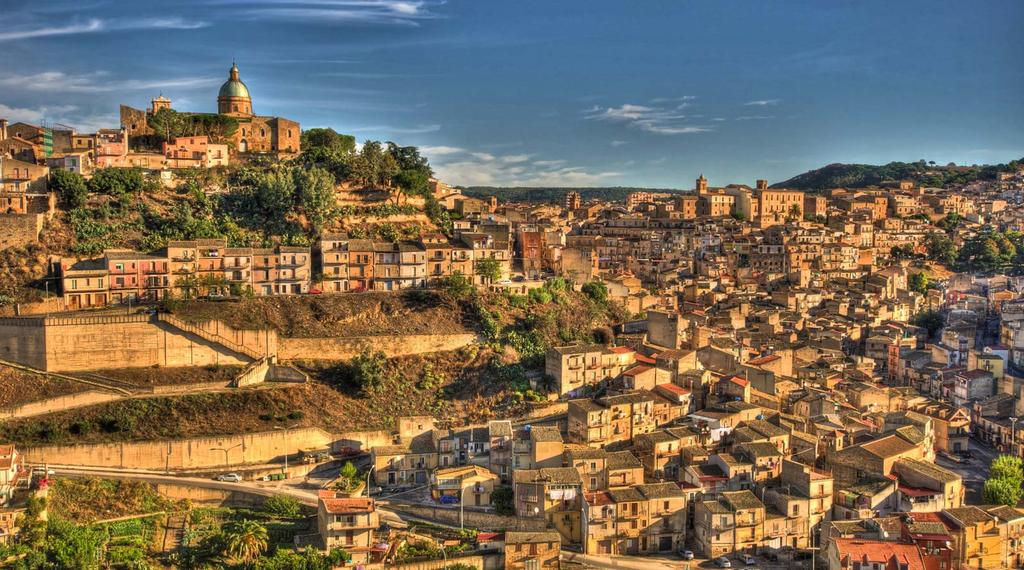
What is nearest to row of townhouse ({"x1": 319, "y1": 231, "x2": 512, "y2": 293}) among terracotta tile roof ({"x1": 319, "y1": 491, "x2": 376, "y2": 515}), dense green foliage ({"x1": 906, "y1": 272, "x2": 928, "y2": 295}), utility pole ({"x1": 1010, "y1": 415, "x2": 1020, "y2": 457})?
terracotta tile roof ({"x1": 319, "y1": 491, "x2": 376, "y2": 515})

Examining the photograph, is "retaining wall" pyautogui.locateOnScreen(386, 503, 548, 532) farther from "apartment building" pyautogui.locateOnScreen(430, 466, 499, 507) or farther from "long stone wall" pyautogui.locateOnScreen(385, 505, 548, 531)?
"apartment building" pyautogui.locateOnScreen(430, 466, 499, 507)

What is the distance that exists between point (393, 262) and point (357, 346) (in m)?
5.14

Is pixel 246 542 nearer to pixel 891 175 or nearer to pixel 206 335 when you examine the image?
pixel 206 335

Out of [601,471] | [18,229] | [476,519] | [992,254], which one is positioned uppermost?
[18,229]

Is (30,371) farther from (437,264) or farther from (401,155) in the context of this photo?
(401,155)

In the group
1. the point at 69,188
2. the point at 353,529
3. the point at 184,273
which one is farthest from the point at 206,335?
the point at 353,529

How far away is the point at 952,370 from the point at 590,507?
826 inches

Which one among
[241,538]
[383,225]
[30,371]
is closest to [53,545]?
[241,538]

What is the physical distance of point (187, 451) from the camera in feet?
90.8

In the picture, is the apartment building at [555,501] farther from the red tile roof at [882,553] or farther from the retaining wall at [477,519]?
the red tile roof at [882,553]

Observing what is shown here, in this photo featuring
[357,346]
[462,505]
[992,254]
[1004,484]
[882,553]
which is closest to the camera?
[882,553]

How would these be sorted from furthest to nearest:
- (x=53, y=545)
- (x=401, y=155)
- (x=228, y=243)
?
(x=401, y=155), (x=228, y=243), (x=53, y=545)

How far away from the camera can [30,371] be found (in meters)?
29.4

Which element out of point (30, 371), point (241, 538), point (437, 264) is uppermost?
point (437, 264)
